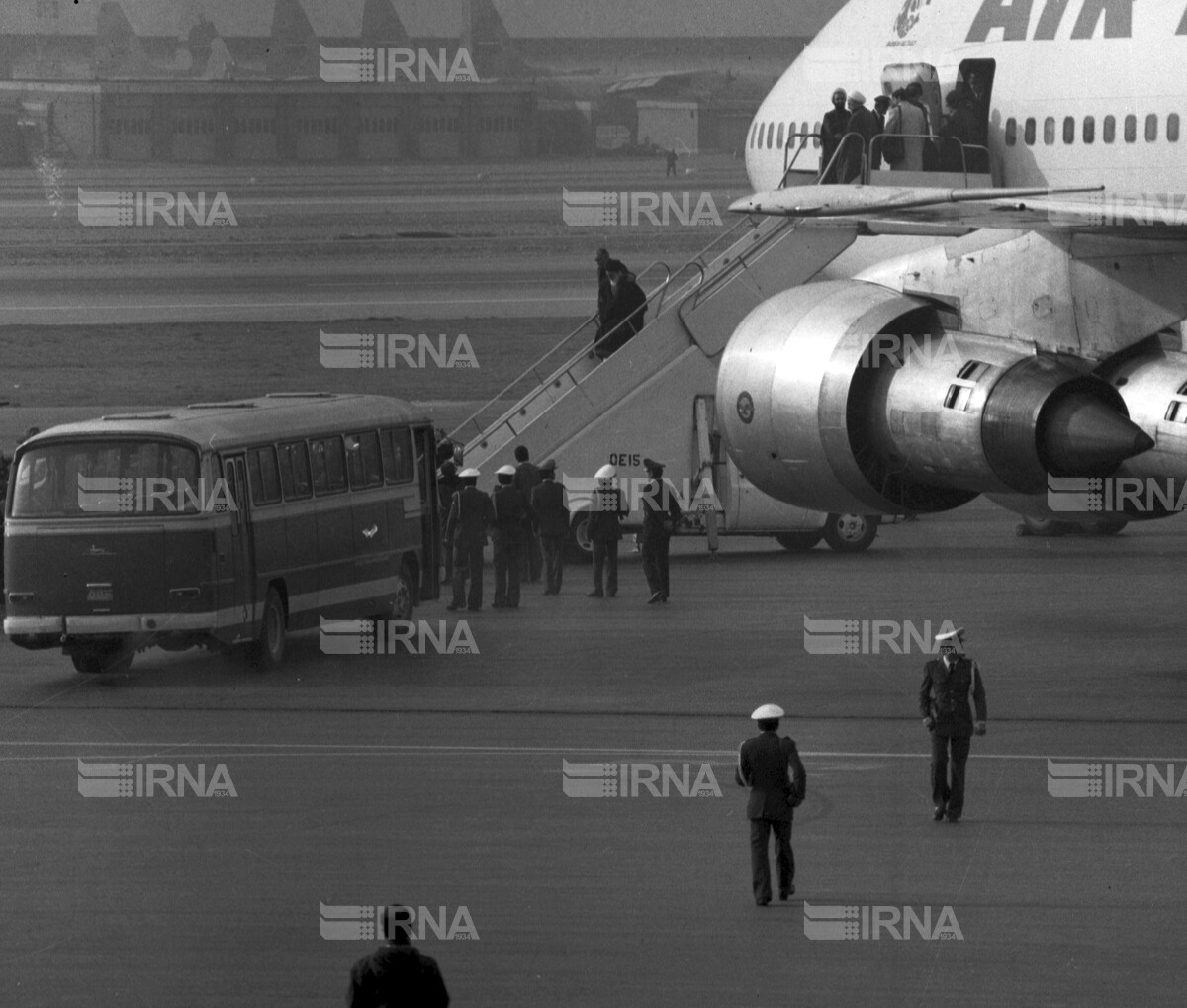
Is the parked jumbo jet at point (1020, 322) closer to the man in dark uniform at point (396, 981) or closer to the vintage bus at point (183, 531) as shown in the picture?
the vintage bus at point (183, 531)

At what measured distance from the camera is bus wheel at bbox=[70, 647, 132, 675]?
2986 cm

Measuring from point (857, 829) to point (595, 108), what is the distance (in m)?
27.2

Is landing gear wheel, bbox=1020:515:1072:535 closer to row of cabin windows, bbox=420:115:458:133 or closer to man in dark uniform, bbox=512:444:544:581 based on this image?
man in dark uniform, bbox=512:444:544:581

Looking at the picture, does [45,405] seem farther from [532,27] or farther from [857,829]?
[857,829]

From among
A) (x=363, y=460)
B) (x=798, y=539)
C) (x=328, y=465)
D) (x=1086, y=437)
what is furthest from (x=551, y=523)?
(x=1086, y=437)

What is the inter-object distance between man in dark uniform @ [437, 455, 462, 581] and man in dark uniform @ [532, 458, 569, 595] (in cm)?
128

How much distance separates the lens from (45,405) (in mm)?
58531

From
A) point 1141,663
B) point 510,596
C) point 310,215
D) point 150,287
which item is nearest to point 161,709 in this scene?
point 510,596

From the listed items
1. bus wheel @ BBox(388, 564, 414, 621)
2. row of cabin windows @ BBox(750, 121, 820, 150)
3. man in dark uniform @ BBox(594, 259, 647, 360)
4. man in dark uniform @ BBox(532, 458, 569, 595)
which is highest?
row of cabin windows @ BBox(750, 121, 820, 150)

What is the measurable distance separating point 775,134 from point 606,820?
80.1ft

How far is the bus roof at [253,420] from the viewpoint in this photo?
29.9 meters

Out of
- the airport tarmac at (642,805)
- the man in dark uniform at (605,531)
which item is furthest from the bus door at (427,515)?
the man in dark uniform at (605,531)

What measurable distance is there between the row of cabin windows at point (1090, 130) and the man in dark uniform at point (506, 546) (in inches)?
341

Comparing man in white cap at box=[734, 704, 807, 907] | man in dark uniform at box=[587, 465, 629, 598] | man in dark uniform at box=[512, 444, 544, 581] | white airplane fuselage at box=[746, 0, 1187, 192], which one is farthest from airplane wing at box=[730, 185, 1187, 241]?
man in dark uniform at box=[512, 444, 544, 581]
